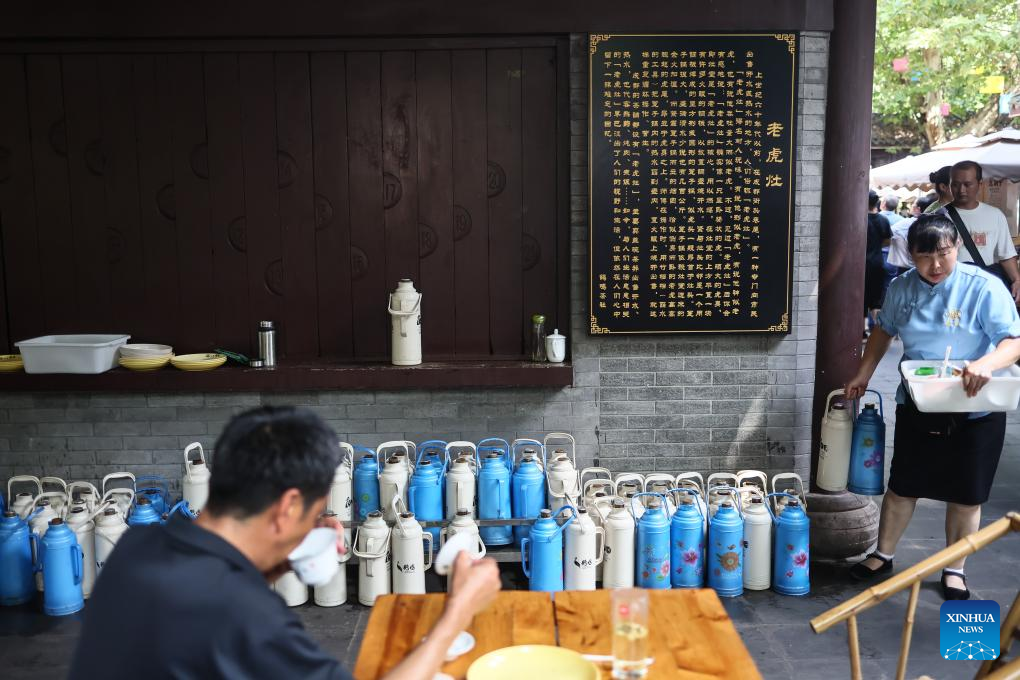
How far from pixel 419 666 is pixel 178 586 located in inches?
22.1

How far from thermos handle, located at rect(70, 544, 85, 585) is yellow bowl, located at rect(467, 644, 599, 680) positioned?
301 cm

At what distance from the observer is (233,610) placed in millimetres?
1843

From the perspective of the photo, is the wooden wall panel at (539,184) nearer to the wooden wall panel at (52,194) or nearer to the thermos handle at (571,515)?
the thermos handle at (571,515)

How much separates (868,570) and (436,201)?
3.18 m

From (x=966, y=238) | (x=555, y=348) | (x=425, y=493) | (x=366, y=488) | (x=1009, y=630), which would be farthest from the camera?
(x=966, y=238)

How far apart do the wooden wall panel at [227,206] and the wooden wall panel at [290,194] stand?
0.01 meters

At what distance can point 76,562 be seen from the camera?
183 inches

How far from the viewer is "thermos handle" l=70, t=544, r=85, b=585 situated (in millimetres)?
4641

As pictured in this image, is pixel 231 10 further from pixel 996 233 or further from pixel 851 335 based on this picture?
pixel 996 233

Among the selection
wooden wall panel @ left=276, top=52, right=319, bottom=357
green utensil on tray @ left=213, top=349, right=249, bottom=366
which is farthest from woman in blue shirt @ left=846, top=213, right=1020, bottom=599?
green utensil on tray @ left=213, top=349, right=249, bottom=366

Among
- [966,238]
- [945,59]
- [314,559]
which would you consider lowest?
[314,559]

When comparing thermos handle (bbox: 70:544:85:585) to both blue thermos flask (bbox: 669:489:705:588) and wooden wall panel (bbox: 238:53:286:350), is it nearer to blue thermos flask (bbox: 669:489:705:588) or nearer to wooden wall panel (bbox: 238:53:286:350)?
wooden wall panel (bbox: 238:53:286:350)

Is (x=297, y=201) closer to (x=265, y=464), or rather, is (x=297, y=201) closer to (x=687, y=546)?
(x=687, y=546)

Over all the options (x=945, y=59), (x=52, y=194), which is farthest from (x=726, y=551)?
(x=945, y=59)
